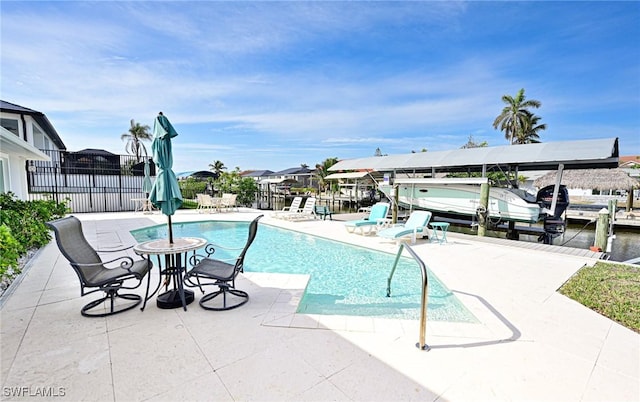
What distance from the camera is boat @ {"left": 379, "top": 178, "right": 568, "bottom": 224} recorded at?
411 inches

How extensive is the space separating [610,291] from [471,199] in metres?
7.94

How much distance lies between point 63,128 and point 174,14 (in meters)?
14.9

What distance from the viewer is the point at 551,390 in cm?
210

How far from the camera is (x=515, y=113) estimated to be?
29.3m

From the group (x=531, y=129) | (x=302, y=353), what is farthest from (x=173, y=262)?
(x=531, y=129)

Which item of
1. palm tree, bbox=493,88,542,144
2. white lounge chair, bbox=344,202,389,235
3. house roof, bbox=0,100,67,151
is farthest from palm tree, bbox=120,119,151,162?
palm tree, bbox=493,88,542,144

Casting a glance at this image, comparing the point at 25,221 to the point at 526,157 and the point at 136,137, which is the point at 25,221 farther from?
the point at 136,137

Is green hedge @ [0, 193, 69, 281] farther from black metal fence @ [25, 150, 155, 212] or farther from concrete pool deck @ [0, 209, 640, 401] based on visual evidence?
black metal fence @ [25, 150, 155, 212]

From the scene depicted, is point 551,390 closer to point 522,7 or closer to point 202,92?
point 522,7

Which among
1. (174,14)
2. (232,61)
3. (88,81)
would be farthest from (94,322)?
(232,61)

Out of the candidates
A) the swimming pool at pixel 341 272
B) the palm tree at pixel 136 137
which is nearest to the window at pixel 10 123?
the swimming pool at pixel 341 272

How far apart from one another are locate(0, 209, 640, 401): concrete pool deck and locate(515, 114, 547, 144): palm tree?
1270 inches

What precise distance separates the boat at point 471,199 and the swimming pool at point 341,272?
545 centimetres

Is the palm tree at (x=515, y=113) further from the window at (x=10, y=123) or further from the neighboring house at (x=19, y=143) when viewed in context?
the window at (x=10, y=123)
